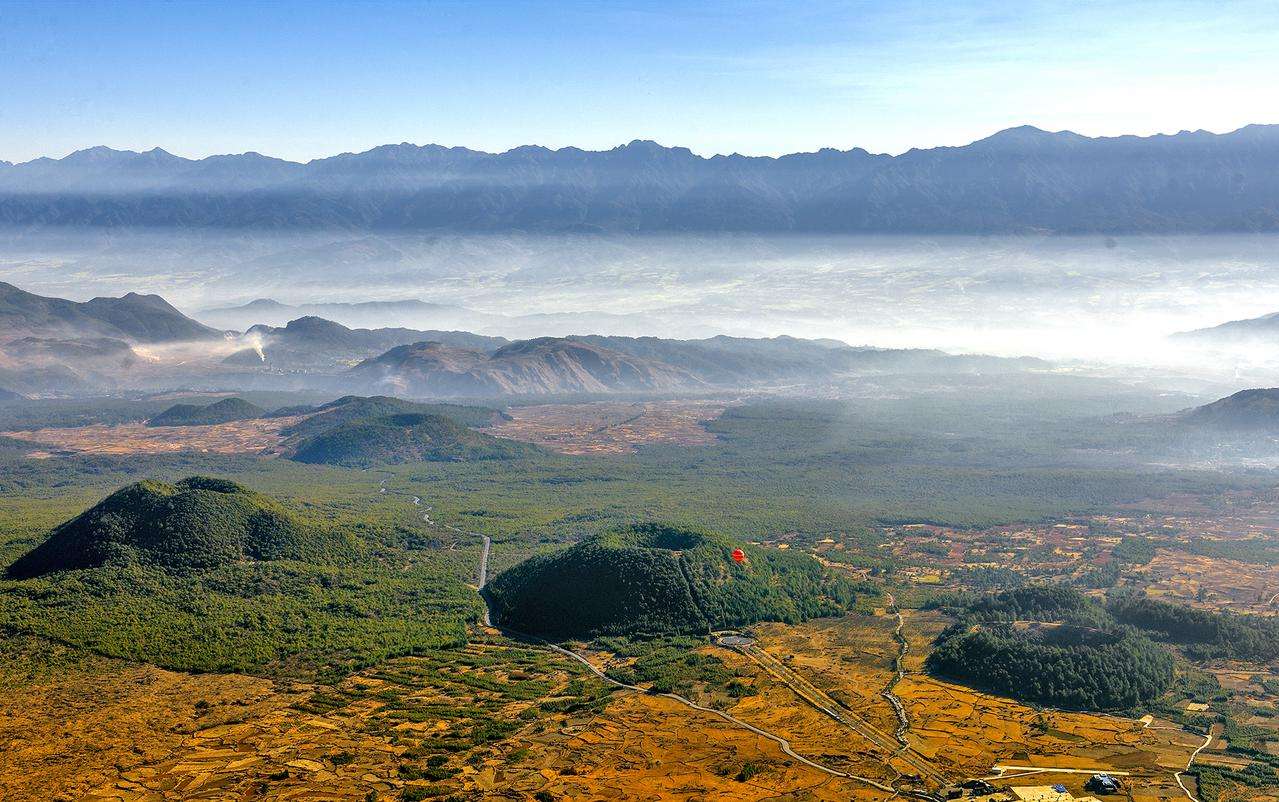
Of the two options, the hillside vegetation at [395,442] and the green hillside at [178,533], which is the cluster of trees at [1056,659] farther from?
the hillside vegetation at [395,442]

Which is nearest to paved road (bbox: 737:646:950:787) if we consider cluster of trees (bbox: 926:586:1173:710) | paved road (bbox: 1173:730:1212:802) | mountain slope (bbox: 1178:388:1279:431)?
cluster of trees (bbox: 926:586:1173:710)

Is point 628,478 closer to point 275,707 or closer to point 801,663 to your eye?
point 801,663

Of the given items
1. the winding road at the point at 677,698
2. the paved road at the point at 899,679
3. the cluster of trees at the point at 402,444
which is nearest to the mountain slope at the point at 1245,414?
the cluster of trees at the point at 402,444

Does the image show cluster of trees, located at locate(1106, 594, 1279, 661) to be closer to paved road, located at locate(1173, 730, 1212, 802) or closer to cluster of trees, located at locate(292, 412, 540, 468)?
paved road, located at locate(1173, 730, 1212, 802)

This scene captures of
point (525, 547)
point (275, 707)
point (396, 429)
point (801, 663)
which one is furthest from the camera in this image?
point (396, 429)

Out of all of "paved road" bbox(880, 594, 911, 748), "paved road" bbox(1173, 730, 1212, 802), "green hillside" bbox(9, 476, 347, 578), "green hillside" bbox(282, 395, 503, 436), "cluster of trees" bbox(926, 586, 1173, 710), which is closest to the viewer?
"paved road" bbox(1173, 730, 1212, 802)

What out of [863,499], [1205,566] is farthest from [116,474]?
[1205,566]
